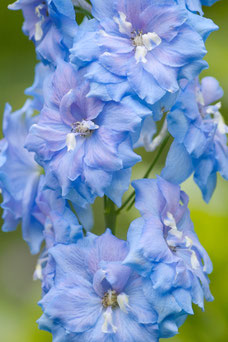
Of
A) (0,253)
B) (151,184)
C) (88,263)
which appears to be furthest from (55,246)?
(0,253)

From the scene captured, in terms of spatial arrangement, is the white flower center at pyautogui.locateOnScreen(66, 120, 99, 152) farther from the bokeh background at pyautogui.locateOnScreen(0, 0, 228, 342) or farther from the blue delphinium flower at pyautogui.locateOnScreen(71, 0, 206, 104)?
the bokeh background at pyautogui.locateOnScreen(0, 0, 228, 342)

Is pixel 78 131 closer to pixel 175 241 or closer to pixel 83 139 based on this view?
pixel 83 139

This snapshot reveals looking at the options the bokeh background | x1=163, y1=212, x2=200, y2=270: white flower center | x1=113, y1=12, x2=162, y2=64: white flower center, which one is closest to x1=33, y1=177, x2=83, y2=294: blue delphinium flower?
x1=163, y1=212, x2=200, y2=270: white flower center

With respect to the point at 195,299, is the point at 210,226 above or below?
below

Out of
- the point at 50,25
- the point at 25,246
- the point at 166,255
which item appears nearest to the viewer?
the point at 166,255

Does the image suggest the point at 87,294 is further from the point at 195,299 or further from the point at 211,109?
the point at 211,109

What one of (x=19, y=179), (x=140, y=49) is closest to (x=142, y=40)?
(x=140, y=49)
